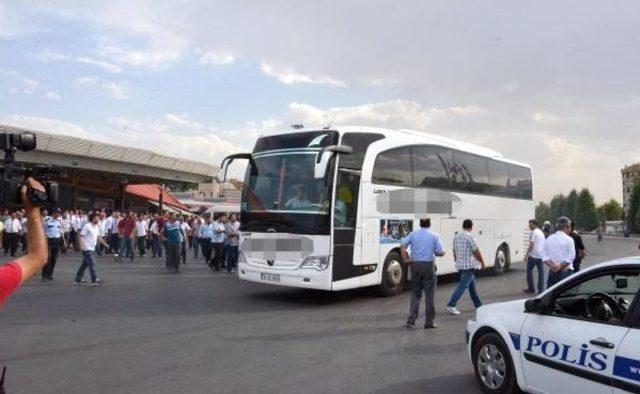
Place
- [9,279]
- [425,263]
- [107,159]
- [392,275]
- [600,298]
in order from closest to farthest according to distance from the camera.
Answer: [9,279] → [600,298] → [425,263] → [392,275] → [107,159]

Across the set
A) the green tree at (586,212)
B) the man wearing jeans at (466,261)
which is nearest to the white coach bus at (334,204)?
the man wearing jeans at (466,261)

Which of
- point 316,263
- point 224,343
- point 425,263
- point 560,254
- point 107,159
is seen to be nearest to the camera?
point 224,343

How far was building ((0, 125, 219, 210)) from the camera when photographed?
29.4 metres

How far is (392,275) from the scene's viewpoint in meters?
12.5

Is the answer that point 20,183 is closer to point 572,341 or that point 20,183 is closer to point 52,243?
point 572,341

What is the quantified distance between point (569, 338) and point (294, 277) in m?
6.84

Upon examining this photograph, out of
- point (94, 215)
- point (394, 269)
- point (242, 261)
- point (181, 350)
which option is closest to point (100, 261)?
point (94, 215)

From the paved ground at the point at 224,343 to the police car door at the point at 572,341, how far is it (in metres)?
1.03

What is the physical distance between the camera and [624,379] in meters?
4.18

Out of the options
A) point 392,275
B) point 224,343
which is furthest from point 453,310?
point 224,343

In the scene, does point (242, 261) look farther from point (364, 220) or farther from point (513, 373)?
point (513, 373)

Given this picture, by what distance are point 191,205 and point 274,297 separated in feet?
179

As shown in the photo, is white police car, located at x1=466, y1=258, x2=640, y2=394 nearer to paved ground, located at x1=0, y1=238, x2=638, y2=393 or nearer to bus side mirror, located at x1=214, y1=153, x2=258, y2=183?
paved ground, located at x1=0, y1=238, x2=638, y2=393

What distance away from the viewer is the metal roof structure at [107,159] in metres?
29.0
